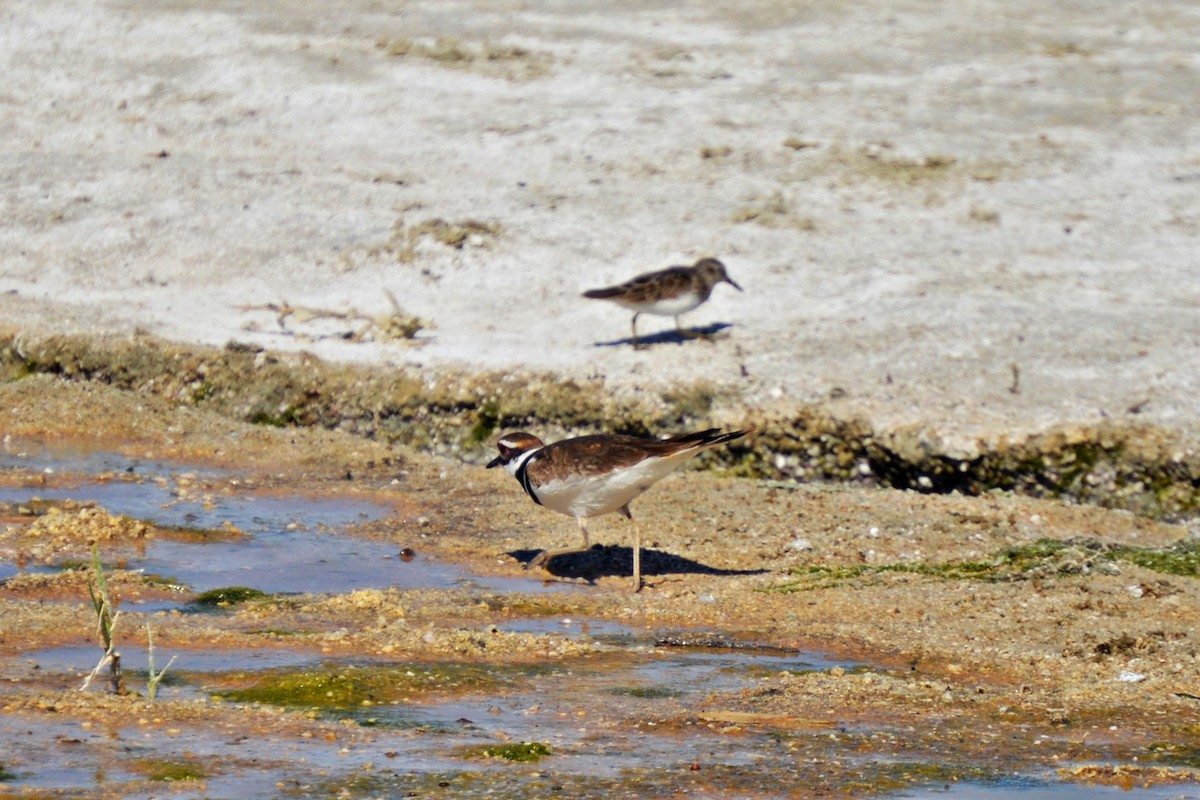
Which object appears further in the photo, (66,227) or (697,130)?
(697,130)

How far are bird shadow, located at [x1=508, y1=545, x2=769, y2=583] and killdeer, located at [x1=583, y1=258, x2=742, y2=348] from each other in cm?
317

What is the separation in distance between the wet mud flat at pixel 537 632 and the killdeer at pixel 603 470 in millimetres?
379

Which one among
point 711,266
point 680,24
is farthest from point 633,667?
point 680,24

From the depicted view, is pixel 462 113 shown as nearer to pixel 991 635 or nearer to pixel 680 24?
pixel 680 24

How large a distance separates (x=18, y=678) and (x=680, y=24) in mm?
14166

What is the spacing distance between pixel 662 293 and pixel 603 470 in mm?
3902

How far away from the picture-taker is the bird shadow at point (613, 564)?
9.16 meters

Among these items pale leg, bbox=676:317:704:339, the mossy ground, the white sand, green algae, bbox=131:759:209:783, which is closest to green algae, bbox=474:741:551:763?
green algae, bbox=131:759:209:783

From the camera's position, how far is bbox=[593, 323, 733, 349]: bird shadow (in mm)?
12609

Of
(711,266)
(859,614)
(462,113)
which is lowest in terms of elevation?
(859,614)

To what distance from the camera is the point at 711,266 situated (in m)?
12.9

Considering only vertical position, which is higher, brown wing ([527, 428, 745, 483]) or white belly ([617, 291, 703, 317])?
white belly ([617, 291, 703, 317])

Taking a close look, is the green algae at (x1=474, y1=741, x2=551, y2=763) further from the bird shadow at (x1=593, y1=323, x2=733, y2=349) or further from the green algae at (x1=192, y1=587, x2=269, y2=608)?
the bird shadow at (x1=593, y1=323, x2=733, y2=349)

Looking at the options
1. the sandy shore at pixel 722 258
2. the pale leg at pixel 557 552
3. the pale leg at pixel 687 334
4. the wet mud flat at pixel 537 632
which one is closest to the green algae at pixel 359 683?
the wet mud flat at pixel 537 632
